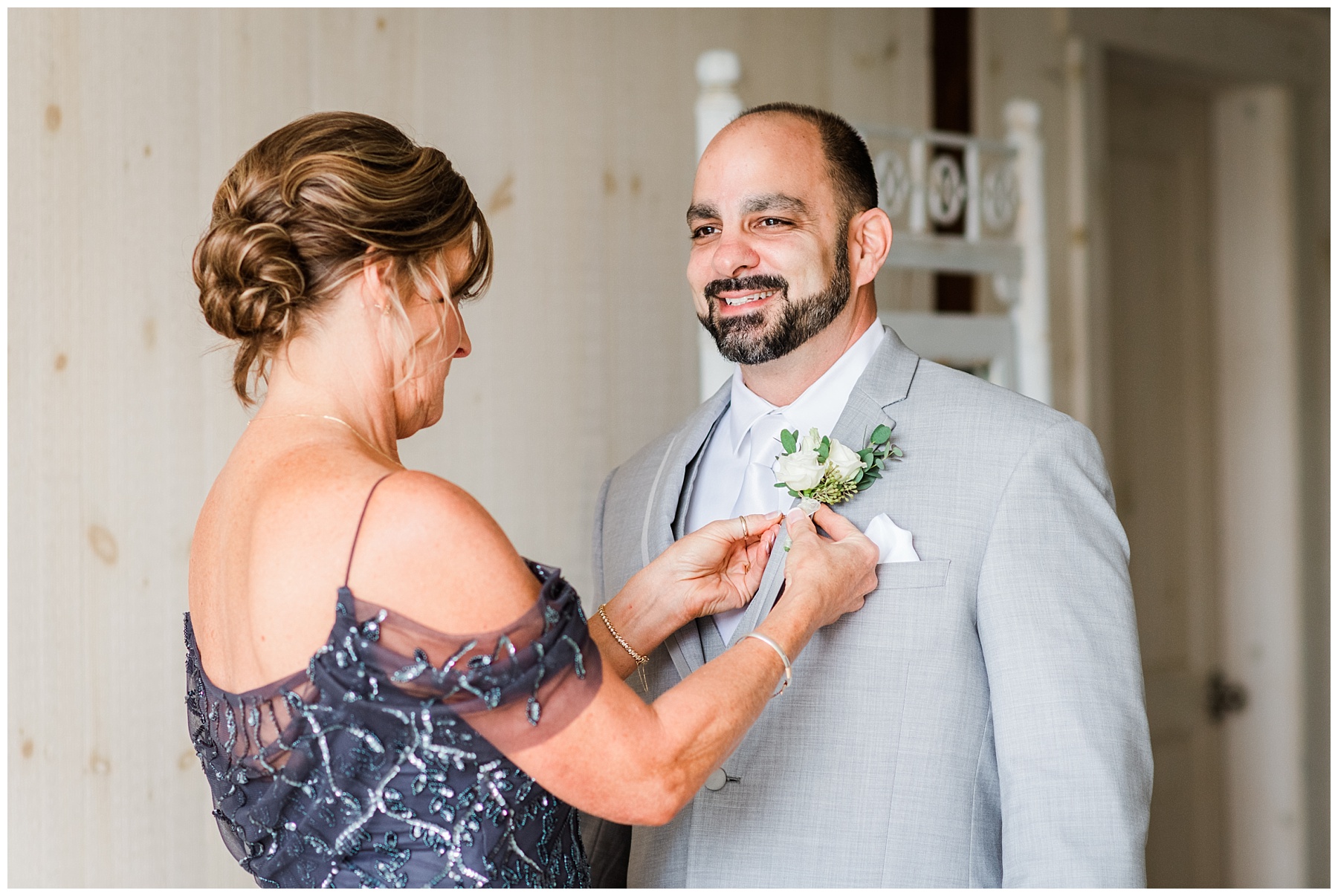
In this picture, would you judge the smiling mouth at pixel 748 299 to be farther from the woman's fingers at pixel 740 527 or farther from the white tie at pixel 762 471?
the woman's fingers at pixel 740 527

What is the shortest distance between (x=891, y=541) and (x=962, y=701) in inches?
8.8

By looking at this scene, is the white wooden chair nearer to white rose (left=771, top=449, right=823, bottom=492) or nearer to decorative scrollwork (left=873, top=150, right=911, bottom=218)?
decorative scrollwork (left=873, top=150, right=911, bottom=218)

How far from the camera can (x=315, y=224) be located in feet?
4.15

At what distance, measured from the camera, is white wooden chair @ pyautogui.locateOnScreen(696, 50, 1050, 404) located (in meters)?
2.55

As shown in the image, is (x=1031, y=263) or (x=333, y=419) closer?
(x=333, y=419)

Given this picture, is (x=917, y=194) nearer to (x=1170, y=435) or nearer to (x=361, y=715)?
(x=1170, y=435)

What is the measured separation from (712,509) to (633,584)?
23 centimetres

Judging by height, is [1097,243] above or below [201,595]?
above

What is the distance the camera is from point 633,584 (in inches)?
67.4

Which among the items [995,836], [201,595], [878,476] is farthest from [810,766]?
[201,595]

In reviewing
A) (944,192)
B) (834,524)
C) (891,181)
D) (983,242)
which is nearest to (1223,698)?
(983,242)

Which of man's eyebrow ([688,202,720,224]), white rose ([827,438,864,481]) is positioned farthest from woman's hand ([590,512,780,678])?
man's eyebrow ([688,202,720,224])

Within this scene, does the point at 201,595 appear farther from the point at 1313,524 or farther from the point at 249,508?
the point at 1313,524

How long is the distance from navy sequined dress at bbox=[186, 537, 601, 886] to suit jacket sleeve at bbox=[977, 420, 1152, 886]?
1.87 feet
